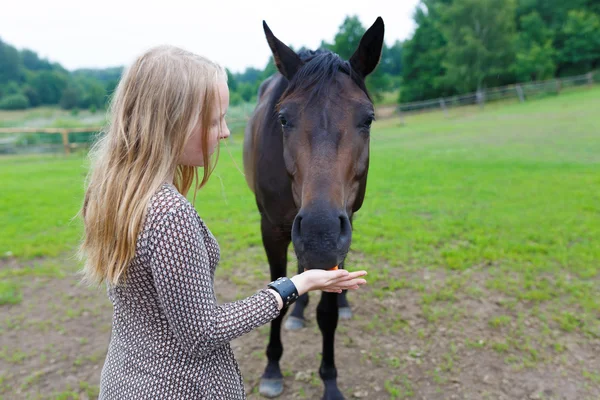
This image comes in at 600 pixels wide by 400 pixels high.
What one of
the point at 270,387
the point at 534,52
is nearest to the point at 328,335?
the point at 270,387

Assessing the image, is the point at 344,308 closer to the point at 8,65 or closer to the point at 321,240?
the point at 321,240

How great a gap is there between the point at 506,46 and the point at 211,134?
48.1 meters

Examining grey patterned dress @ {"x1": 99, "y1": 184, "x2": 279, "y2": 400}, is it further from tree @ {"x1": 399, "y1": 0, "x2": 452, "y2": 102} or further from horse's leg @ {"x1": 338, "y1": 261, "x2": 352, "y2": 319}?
tree @ {"x1": 399, "y1": 0, "x2": 452, "y2": 102}

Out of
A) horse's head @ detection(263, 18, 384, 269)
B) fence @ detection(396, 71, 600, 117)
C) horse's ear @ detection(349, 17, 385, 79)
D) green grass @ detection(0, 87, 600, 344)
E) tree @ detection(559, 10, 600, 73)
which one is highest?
tree @ detection(559, 10, 600, 73)

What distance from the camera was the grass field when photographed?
3.29 metres

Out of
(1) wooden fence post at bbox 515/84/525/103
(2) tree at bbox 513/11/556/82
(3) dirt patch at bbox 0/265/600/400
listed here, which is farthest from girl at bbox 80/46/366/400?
(2) tree at bbox 513/11/556/82

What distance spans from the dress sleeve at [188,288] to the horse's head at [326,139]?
0.51 m

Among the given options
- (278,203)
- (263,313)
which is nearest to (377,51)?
(278,203)

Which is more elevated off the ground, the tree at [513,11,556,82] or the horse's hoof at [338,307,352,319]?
the tree at [513,11,556,82]

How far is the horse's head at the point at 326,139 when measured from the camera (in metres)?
1.71

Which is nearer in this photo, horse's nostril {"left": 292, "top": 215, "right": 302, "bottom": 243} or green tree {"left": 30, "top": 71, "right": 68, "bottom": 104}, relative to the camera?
horse's nostril {"left": 292, "top": 215, "right": 302, "bottom": 243}

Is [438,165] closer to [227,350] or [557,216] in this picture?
[557,216]

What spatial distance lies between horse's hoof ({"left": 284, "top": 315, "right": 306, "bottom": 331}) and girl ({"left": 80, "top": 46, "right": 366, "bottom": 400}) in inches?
102

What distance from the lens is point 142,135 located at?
137cm
